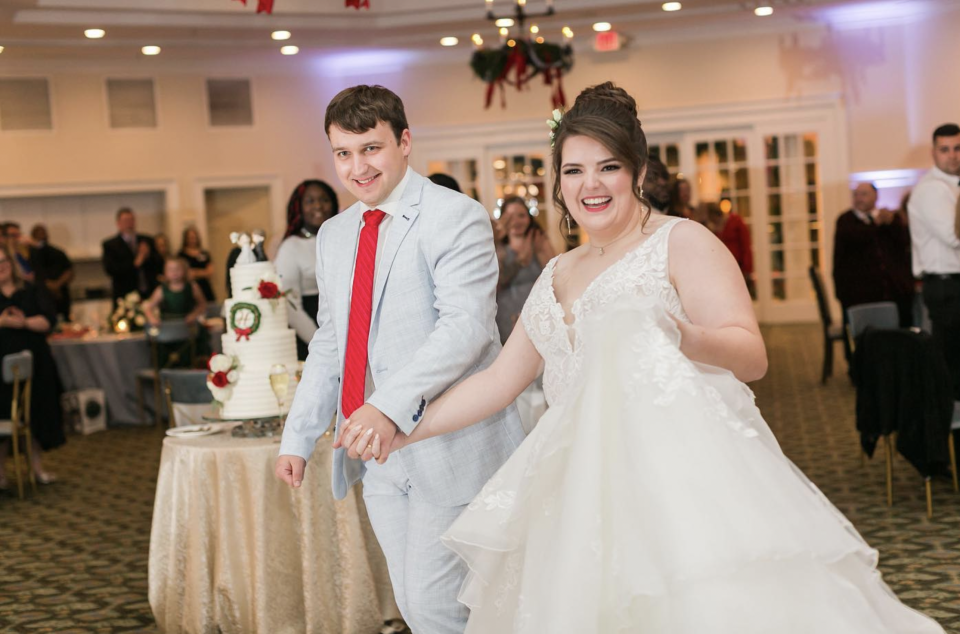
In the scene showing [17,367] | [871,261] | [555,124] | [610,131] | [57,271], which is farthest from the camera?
[57,271]

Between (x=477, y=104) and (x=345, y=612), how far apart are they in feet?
34.4

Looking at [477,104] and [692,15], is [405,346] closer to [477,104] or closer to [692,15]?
[692,15]

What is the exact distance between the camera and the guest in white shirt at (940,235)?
6.37 metres

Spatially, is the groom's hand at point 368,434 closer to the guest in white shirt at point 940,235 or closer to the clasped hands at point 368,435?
the clasped hands at point 368,435

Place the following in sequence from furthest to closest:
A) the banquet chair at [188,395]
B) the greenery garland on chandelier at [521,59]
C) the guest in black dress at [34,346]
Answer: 1. the greenery garland on chandelier at [521,59]
2. the guest in black dress at [34,346]
3. the banquet chair at [188,395]

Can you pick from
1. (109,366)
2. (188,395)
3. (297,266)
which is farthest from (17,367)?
(109,366)

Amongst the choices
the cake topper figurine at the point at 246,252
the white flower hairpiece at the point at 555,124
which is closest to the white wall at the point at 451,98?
the cake topper figurine at the point at 246,252

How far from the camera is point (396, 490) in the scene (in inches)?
107

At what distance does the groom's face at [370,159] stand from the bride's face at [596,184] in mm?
547

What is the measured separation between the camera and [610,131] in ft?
7.21

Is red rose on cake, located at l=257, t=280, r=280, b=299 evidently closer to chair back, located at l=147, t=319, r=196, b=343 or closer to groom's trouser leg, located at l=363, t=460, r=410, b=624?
groom's trouser leg, located at l=363, t=460, r=410, b=624

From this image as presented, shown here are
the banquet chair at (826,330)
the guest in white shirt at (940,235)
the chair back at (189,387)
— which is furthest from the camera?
the banquet chair at (826,330)

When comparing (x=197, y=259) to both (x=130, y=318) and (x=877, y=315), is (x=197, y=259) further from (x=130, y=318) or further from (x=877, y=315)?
(x=877, y=315)

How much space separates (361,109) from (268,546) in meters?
1.84
